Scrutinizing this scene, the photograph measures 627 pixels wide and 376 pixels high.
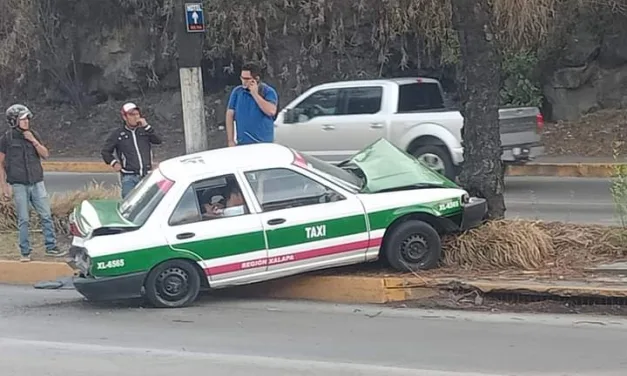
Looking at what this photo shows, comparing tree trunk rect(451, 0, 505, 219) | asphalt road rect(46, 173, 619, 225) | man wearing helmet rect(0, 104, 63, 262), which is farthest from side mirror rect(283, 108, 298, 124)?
tree trunk rect(451, 0, 505, 219)

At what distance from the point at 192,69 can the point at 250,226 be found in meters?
3.28

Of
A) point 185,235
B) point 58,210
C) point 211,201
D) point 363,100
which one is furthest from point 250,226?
point 363,100

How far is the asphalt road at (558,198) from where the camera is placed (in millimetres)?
13703

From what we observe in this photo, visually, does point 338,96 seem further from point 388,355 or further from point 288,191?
point 388,355

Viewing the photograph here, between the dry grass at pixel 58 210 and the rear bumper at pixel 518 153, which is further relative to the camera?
the rear bumper at pixel 518 153

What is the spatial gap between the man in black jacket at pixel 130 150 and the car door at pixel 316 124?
6.20m

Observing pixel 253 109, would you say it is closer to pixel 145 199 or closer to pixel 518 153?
pixel 145 199

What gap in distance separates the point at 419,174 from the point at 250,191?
5.35ft

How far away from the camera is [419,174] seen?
Result: 32.4 ft

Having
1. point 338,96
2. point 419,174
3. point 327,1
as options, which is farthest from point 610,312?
point 327,1

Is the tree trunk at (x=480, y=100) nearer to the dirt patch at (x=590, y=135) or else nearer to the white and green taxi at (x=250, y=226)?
the white and green taxi at (x=250, y=226)

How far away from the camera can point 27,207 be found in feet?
37.3

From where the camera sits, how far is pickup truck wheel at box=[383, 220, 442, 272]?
945 centimetres

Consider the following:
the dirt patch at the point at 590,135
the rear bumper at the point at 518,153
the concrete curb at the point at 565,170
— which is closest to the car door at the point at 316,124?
the rear bumper at the point at 518,153
